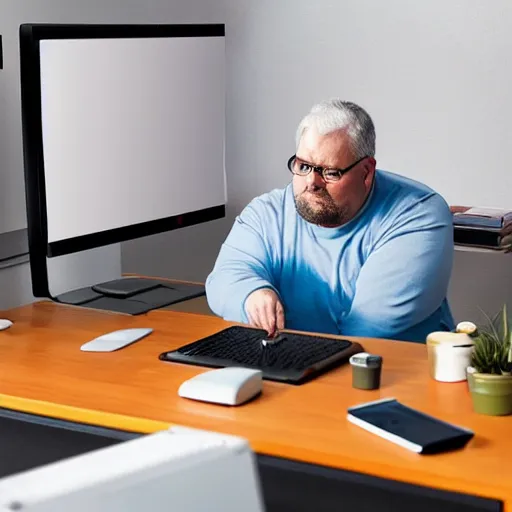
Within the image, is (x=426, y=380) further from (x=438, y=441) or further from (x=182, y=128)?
(x=182, y=128)

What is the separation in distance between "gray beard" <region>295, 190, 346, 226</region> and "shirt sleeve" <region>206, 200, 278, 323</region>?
149mm

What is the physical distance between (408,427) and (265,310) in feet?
2.33

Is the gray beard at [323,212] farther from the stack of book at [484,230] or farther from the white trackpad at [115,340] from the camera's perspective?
the stack of book at [484,230]

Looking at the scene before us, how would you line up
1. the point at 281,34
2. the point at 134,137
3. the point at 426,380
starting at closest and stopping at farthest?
the point at 426,380 → the point at 134,137 → the point at 281,34

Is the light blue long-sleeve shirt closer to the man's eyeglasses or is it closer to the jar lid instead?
the man's eyeglasses

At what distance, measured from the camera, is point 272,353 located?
2066mm

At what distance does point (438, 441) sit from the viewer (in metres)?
1.58

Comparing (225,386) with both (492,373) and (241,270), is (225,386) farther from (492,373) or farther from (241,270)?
(241,270)

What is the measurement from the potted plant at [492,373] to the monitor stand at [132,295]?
974 mm

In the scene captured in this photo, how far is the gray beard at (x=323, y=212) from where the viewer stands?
254cm

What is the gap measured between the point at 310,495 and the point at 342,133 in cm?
112

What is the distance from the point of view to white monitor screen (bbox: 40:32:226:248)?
8.02 feet

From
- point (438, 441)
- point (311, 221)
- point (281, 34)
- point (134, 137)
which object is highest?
point (281, 34)

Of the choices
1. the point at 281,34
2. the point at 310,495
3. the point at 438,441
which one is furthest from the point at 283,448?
the point at 281,34
